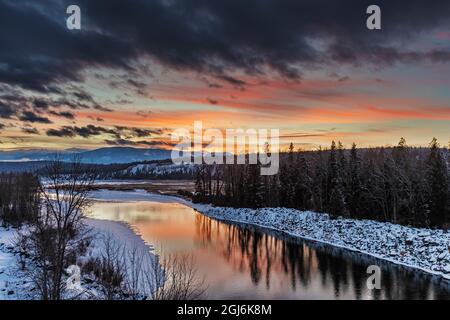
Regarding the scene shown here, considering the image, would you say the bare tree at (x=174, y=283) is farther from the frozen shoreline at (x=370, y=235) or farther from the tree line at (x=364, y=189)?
the tree line at (x=364, y=189)

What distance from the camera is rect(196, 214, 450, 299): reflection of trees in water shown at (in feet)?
93.5

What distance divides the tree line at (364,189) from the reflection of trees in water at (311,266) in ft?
37.6

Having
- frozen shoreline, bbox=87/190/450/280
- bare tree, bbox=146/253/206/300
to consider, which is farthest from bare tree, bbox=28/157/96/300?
frozen shoreline, bbox=87/190/450/280

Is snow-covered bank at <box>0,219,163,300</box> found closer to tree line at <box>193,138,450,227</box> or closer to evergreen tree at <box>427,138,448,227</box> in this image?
tree line at <box>193,138,450,227</box>

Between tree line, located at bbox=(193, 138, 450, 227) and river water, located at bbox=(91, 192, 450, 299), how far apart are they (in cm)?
1150

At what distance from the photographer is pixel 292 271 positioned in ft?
116

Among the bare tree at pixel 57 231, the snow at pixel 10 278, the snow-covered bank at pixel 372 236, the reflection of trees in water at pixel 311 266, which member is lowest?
Answer: the reflection of trees in water at pixel 311 266

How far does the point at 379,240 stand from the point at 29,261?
3456cm

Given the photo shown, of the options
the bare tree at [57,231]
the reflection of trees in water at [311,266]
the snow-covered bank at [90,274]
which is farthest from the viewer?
the reflection of trees in water at [311,266]

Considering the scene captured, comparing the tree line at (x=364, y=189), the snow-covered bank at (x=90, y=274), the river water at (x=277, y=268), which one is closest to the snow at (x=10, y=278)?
the snow-covered bank at (x=90, y=274)

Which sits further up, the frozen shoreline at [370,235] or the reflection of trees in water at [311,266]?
the frozen shoreline at [370,235]

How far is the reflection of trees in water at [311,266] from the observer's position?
28491 mm

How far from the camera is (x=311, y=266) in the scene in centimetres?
3659
